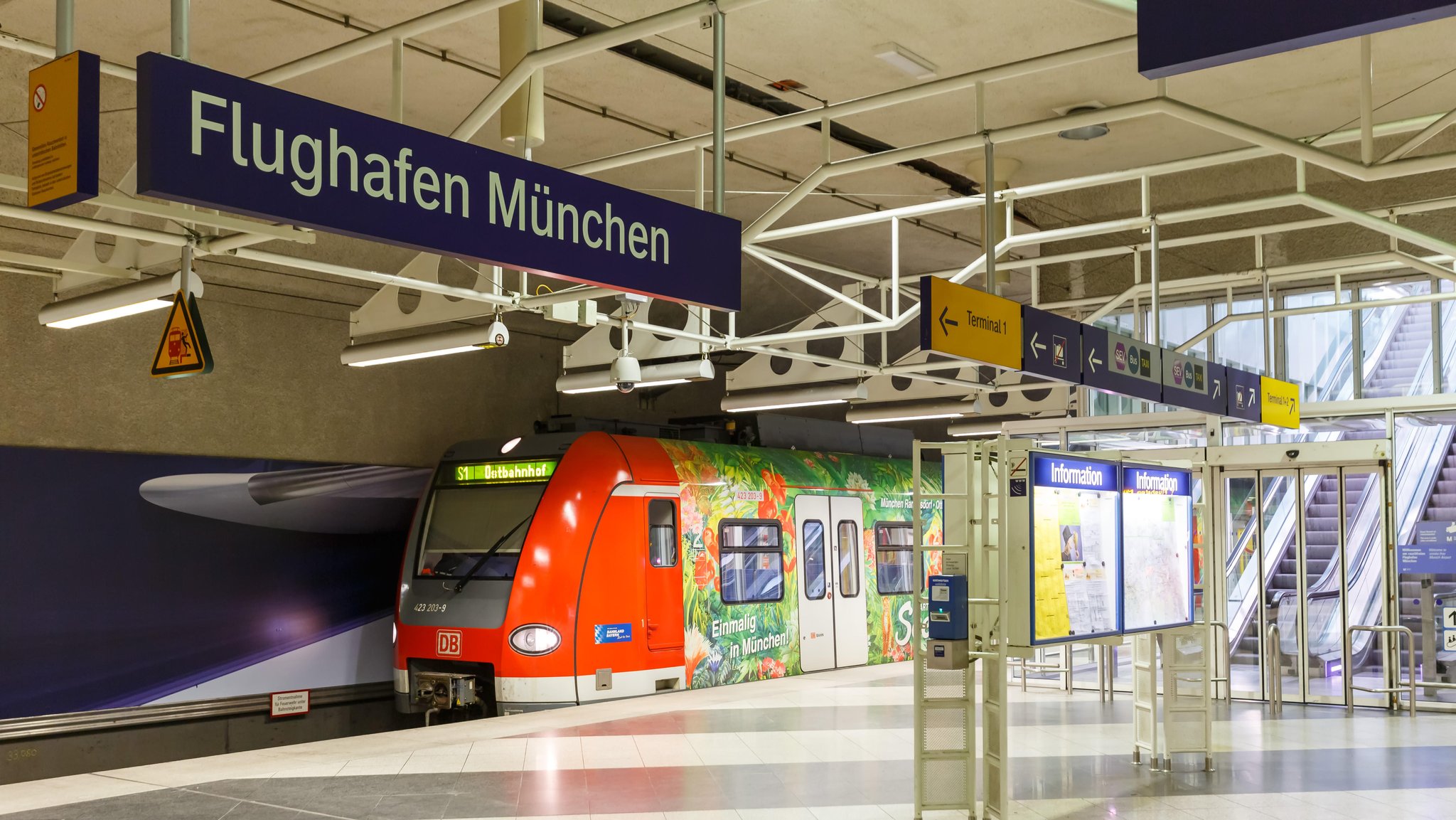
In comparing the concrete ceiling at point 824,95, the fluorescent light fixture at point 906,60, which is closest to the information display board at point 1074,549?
the concrete ceiling at point 824,95

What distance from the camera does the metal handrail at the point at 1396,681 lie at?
10.7 m

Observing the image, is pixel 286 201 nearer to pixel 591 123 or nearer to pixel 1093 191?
pixel 591 123

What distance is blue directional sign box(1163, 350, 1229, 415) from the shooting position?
959cm

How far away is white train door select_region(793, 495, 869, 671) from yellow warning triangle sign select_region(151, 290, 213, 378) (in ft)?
24.6

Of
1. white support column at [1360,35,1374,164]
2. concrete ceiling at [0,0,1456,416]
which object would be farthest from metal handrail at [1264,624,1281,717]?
white support column at [1360,35,1374,164]

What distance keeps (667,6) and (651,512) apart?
5339mm

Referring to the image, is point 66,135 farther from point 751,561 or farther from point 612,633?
point 751,561

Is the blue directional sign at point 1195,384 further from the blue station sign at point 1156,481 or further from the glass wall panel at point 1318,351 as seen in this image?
the glass wall panel at point 1318,351

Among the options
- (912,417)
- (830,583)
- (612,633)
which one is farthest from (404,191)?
(912,417)

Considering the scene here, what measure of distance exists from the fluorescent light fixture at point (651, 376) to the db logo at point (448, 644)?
2.56m

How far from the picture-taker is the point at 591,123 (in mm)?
10039

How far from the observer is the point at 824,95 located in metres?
9.33

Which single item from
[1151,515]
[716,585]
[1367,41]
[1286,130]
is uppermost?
[1286,130]

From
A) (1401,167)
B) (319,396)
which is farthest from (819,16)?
(319,396)
